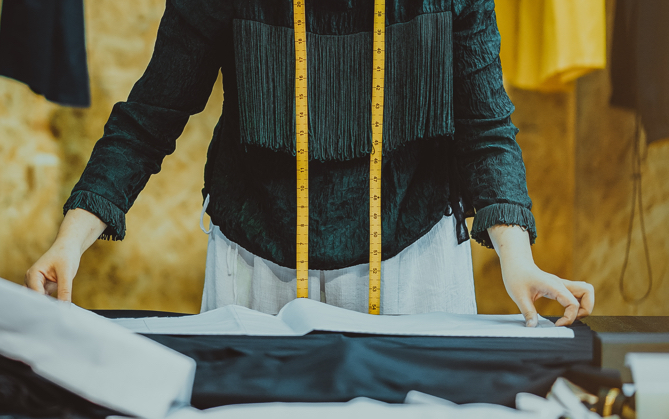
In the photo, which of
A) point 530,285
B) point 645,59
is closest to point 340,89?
point 530,285

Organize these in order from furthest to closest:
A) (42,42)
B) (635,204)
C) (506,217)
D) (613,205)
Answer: (613,205), (635,204), (42,42), (506,217)

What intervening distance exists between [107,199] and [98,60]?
1628mm

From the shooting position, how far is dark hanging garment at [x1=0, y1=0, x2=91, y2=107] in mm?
1645

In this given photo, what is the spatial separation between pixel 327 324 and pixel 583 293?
0.40 m

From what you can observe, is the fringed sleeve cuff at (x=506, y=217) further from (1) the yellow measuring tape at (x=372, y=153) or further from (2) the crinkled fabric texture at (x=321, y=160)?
(1) the yellow measuring tape at (x=372, y=153)

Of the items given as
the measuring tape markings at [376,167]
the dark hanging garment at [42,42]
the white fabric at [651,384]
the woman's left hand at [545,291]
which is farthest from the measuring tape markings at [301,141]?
the dark hanging garment at [42,42]

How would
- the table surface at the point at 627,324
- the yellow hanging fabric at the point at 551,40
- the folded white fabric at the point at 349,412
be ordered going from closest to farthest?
the folded white fabric at the point at 349,412, the table surface at the point at 627,324, the yellow hanging fabric at the point at 551,40

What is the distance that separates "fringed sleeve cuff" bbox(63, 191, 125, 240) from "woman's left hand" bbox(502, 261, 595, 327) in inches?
26.0

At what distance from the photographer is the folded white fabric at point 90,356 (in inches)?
19.8

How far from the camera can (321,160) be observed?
0.99 m

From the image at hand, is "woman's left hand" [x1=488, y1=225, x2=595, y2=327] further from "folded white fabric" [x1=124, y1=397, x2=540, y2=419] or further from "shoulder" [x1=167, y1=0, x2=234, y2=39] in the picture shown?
"shoulder" [x1=167, y1=0, x2=234, y2=39]

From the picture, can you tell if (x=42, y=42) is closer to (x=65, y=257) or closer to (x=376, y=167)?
(x=65, y=257)

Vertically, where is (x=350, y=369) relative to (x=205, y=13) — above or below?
below

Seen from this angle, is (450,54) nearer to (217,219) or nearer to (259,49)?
(259,49)
